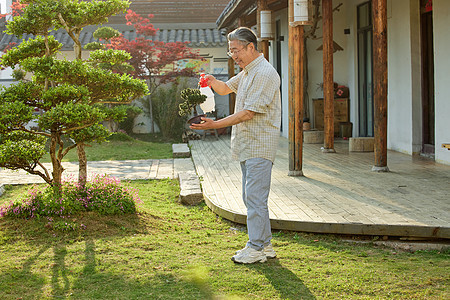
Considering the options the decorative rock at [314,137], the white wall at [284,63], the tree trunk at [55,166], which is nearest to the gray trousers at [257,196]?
the tree trunk at [55,166]

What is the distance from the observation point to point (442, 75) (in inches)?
339

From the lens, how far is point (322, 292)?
12.1ft

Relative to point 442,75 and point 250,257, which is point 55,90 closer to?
point 250,257

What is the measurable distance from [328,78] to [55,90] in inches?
244

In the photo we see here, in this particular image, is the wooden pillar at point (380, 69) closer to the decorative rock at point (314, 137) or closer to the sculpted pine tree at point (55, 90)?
the sculpted pine tree at point (55, 90)

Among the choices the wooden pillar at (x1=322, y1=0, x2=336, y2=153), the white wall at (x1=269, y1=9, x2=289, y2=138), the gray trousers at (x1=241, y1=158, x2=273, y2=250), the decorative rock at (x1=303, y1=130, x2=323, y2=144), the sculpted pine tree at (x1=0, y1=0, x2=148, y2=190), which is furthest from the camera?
the white wall at (x1=269, y1=9, x2=289, y2=138)

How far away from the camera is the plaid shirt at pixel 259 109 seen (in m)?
4.15

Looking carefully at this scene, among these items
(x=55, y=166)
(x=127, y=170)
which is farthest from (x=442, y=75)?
(x=55, y=166)

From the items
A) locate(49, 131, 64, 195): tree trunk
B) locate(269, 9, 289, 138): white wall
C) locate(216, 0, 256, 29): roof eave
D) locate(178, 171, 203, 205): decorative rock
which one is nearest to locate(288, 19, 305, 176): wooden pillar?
locate(178, 171, 203, 205): decorative rock

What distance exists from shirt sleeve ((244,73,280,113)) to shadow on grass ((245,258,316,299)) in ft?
3.72

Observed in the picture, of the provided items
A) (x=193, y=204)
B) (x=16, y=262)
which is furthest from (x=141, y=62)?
(x=16, y=262)

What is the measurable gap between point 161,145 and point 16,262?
10.0 meters

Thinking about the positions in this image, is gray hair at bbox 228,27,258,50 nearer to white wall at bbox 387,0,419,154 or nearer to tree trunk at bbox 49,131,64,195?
tree trunk at bbox 49,131,64,195

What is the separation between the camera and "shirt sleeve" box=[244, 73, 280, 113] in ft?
13.6
